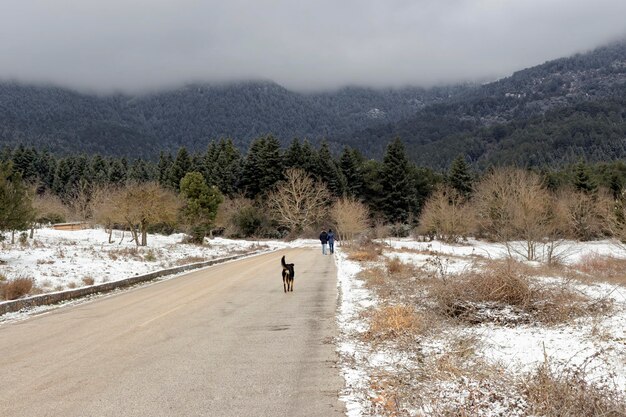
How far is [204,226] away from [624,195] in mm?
36690

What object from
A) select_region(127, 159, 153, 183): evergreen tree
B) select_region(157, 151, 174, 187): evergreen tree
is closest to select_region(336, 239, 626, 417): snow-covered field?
select_region(157, 151, 174, 187): evergreen tree

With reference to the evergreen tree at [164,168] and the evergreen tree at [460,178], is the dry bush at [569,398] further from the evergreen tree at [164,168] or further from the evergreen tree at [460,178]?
the evergreen tree at [164,168]

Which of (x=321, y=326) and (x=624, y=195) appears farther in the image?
(x=624, y=195)

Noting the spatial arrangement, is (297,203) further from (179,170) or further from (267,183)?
(179,170)

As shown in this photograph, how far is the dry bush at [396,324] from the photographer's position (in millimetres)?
7820

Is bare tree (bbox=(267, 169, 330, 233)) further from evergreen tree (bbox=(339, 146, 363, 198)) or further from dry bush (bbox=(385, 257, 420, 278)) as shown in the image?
dry bush (bbox=(385, 257, 420, 278))

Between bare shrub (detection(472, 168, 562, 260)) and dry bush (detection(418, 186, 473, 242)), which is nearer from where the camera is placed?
bare shrub (detection(472, 168, 562, 260))

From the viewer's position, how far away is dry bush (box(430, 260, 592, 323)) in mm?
8430

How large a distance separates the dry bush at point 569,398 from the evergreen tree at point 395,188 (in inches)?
2874

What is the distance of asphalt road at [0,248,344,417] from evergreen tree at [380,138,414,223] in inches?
2604

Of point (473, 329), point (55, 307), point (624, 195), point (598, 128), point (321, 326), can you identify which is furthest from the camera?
point (598, 128)

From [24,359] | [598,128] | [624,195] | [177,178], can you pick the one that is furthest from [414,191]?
[598,128]

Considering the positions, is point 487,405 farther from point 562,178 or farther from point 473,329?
point 562,178

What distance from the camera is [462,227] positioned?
182 ft
